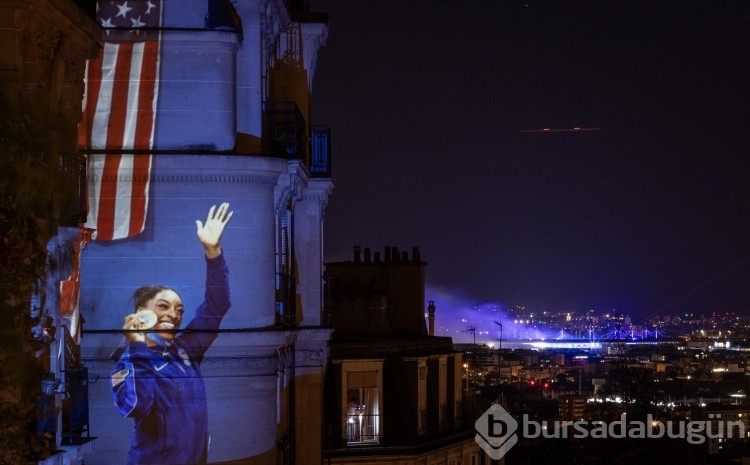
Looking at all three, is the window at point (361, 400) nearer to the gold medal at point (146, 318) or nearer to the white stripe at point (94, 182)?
the gold medal at point (146, 318)

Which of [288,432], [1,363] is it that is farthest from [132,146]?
[1,363]

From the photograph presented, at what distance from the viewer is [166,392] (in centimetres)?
1814

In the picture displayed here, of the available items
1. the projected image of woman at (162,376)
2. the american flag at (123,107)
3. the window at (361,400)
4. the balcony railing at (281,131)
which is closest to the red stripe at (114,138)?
the american flag at (123,107)

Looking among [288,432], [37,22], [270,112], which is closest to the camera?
[37,22]

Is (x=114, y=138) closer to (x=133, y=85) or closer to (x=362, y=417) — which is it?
(x=133, y=85)

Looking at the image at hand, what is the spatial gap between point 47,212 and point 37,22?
1898mm

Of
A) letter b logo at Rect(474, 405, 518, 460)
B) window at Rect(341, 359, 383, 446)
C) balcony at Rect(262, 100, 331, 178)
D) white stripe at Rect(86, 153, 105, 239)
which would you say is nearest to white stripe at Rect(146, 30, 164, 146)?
white stripe at Rect(86, 153, 105, 239)

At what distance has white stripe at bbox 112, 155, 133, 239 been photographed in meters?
18.1

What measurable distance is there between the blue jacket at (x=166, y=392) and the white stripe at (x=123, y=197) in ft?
4.94

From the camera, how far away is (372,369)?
30844 mm

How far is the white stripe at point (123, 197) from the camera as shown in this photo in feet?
59.5

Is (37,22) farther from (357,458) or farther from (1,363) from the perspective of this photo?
(357,458)

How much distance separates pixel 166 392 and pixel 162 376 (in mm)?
233

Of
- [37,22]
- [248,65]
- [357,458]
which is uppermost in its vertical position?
[248,65]
